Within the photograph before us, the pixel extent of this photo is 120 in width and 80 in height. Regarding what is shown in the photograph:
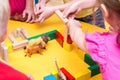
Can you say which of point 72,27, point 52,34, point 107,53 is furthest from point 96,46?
point 52,34

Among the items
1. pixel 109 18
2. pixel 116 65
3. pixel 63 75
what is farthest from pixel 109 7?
pixel 63 75

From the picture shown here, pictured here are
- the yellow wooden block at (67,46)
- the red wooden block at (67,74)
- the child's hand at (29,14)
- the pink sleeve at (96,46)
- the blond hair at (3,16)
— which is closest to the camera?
the blond hair at (3,16)

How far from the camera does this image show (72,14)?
90cm

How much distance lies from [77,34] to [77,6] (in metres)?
0.14

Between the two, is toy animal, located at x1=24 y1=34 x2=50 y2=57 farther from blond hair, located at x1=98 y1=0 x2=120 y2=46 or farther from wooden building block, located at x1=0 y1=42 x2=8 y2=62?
blond hair, located at x1=98 y1=0 x2=120 y2=46

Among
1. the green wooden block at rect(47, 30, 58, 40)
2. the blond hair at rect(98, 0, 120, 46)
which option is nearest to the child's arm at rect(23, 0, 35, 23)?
the green wooden block at rect(47, 30, 58, 40)

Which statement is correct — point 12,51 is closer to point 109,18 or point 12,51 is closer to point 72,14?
point 72,14

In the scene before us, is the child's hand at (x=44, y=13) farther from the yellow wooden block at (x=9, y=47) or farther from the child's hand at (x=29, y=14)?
the yellow wooden block at (x=9, y=47)

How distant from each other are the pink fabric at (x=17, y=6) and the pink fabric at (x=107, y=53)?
447 mm

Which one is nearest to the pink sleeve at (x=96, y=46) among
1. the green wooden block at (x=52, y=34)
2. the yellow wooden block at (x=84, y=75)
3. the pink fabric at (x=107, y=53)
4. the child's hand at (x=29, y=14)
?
the pink fabric at (x=107, y=53)

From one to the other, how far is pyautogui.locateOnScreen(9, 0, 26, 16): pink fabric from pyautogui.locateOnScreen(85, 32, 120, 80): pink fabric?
1.47 ft

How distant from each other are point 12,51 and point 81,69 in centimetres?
23

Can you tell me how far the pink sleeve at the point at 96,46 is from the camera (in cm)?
66

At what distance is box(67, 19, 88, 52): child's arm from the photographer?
0.77 metres
